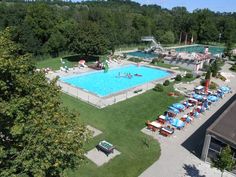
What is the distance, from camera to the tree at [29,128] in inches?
380

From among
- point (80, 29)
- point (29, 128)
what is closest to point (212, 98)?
point (29, 128)

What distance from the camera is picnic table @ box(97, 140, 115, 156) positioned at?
17.8m

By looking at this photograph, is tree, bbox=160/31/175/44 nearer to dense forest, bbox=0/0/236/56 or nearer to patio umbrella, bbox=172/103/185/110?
dense forest, bbox=0/0/236/56

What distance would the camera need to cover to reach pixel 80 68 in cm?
4141

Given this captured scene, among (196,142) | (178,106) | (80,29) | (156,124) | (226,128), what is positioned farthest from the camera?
(80,29)

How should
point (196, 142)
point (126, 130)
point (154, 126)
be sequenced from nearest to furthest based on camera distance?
point (196, 142), point (126, 130), point (154, 126)

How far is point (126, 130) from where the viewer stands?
2156 centimetres

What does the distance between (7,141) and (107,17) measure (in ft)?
204

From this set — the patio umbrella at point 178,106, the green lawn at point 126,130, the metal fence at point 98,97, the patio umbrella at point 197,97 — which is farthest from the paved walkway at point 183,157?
the metal fence at point 98,97

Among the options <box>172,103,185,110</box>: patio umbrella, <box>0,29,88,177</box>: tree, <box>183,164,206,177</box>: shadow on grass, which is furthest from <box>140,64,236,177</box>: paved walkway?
<box>0,29,88,177</box>: tree

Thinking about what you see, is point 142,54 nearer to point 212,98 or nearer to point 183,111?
point 212,98

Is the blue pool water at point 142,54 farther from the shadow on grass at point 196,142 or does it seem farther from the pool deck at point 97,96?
the shadow on grass at point 196,142

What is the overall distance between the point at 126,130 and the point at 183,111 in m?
8.04

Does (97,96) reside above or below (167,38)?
below
